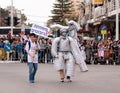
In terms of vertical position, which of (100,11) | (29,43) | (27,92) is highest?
(100,11)

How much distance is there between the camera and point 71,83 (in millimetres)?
16656

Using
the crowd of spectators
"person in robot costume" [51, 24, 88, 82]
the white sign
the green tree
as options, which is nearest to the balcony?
the crowd of spectators

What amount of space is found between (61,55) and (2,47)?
1650 cm

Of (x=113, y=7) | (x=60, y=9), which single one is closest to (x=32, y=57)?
(x=113, y=7)

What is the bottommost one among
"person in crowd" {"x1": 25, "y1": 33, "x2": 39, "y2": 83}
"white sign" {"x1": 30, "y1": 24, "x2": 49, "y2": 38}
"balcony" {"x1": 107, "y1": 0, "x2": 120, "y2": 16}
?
"person in crowd" {"x1": 25, "y1": 33, "x2": 39, "y2": 83}

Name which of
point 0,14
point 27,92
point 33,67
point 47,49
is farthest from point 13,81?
point 0,14

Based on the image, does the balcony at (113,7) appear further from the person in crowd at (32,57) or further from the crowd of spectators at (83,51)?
the person in crowd at (32,57)

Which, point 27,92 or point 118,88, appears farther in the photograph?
point 118,88

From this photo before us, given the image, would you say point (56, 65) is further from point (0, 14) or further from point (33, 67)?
point (0, 14)

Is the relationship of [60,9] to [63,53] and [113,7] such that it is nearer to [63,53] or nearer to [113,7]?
[113,7]

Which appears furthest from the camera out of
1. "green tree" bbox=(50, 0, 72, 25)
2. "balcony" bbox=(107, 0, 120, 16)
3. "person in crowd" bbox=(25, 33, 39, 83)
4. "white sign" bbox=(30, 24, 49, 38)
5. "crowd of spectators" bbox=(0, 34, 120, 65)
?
"green tree" bbox=(50, 0, 72, 25)

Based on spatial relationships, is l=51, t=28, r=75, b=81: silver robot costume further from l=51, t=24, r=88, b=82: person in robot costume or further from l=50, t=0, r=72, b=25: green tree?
l=50, t=0, r=72, b=25: green tree

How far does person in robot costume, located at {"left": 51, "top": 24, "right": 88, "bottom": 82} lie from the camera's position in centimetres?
1714

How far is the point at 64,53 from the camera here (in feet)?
56.5
